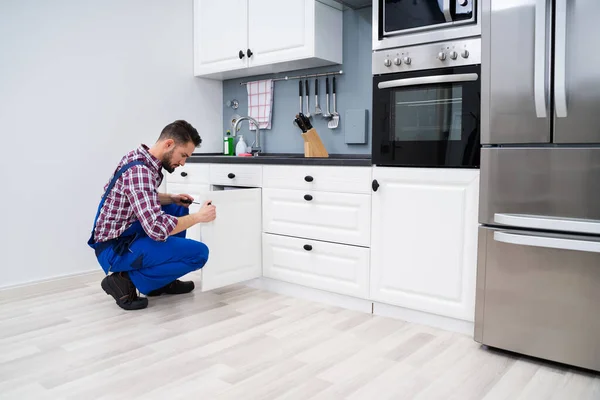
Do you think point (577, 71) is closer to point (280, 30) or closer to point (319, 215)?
point (319, 215)

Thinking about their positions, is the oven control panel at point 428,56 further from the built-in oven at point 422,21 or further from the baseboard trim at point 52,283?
the baseboard trim at point 52,283

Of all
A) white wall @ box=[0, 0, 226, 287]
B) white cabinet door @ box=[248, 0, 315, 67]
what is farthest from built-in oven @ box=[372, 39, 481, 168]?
white wall @ box=[0, 0, 226, 287]

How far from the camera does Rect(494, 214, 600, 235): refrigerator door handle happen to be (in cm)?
183

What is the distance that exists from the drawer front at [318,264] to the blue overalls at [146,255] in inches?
18.0

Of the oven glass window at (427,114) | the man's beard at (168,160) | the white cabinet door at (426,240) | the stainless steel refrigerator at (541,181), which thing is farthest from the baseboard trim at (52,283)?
the stainless steel refrigerator at (541,181)

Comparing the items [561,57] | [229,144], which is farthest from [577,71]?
[229,144]

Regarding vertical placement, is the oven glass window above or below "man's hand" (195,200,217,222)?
above

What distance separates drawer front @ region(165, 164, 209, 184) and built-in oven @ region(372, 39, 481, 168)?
1.30 metres

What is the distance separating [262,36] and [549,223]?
2.26 m

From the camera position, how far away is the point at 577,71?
184 centimetres

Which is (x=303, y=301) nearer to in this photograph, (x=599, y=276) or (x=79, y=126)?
(x=599, y=276)

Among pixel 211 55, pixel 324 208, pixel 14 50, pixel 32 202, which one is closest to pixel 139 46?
pixel 211 55

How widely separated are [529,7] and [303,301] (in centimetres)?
183

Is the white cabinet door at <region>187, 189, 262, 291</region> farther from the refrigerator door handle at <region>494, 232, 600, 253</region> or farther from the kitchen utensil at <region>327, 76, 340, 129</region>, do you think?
the refrigerator door handle at <region>494, 232, 600, 253</region>
